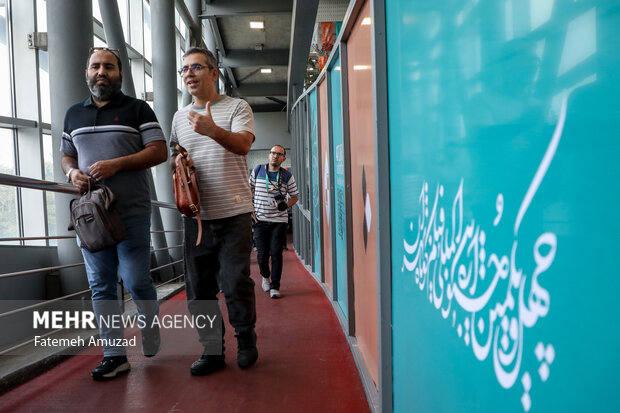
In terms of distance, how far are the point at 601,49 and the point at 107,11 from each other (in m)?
5.69

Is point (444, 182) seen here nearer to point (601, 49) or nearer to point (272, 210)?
point (601, 49)

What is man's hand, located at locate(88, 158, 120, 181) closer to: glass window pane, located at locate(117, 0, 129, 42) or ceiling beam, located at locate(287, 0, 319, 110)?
ceiling beam, located at locate(287, 0, 319, 110)

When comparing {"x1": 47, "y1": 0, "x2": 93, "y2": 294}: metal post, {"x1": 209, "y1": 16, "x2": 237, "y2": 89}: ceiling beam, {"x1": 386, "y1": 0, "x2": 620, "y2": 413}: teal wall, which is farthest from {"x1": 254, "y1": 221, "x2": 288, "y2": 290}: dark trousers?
{"x1": 209, "y1": 16, "x2": 237, "y2": 89}: ceiling beam

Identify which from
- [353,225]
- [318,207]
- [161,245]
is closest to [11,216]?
[161,245]

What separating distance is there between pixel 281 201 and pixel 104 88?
2.71 meters

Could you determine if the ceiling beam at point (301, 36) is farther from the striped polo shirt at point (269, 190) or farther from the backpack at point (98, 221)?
the backpack at point (98, 221)

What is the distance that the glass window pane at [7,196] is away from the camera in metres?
4.52

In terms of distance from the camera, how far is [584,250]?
591 millimetres

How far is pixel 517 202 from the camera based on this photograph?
0.77m

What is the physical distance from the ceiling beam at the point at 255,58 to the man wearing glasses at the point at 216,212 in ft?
33.2

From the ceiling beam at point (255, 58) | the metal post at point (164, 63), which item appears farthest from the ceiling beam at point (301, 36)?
the ceiling beam at point (255, 58)

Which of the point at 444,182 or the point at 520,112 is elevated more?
the point at 520,112
